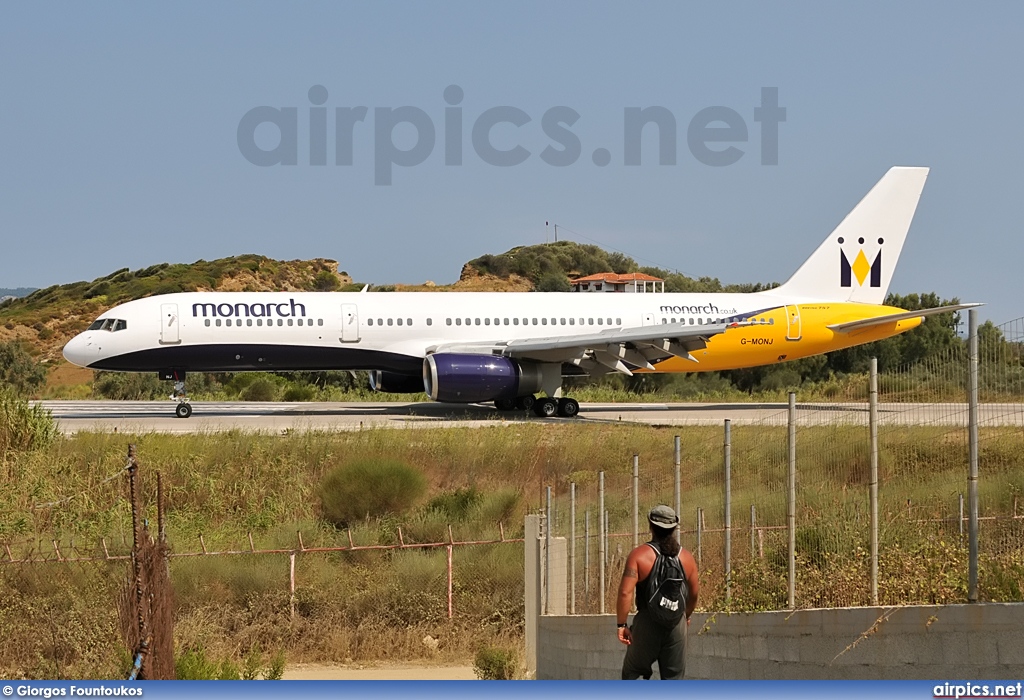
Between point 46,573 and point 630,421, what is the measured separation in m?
15.9

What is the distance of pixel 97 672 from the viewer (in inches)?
559

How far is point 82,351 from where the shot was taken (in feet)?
95.7

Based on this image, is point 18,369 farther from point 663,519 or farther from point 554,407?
point 663,519

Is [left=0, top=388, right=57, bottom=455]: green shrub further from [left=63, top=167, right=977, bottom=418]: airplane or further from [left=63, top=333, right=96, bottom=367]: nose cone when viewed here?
[left=63, top=167, right=977, bottom=418]: airplane

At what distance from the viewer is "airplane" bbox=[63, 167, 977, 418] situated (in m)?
29.0

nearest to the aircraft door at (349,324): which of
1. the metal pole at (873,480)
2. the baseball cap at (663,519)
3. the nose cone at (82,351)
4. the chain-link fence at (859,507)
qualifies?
the nose cone at (82,351)

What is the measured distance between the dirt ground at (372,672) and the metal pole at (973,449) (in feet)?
26.0

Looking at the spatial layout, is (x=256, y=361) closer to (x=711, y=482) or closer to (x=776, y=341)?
(x=776, y=341)

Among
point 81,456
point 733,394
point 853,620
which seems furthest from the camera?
point 733,394

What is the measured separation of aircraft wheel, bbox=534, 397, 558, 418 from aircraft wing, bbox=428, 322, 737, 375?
1091 millimetres

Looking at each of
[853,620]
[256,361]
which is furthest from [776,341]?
[853,620]

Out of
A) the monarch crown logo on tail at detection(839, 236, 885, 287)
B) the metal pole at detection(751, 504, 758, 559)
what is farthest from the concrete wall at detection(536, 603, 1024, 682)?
the monarch crown logo on tail at detection(839, 236, 885, 287)

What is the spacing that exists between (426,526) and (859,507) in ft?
→ 36.2

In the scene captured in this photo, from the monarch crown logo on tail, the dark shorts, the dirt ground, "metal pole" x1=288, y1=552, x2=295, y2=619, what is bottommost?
the dirt ground
